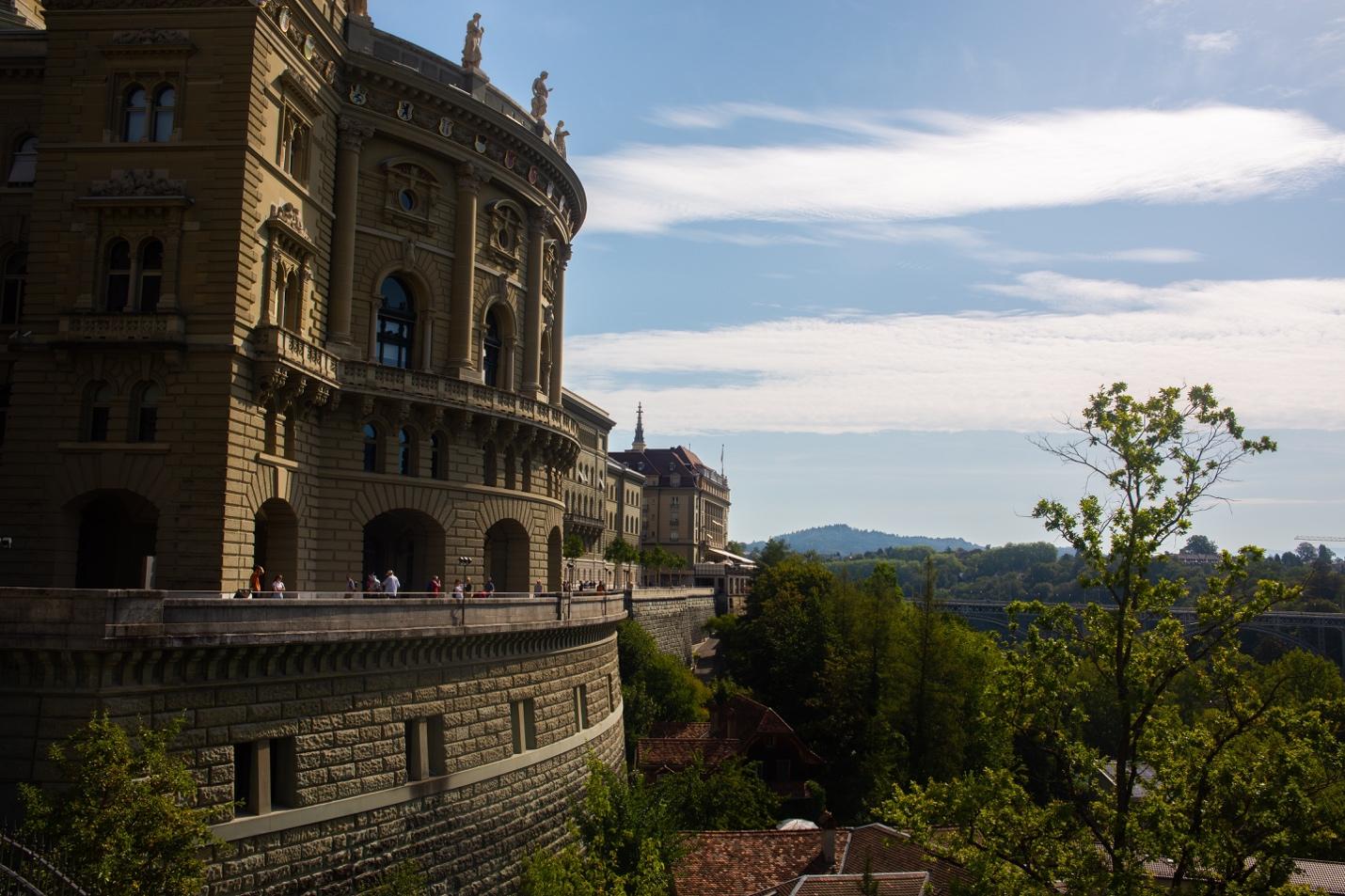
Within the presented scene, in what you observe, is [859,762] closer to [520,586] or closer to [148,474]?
[520,586]

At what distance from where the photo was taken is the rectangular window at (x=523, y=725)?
34.4 m

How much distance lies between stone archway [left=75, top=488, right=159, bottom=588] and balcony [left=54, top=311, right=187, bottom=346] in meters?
4.89

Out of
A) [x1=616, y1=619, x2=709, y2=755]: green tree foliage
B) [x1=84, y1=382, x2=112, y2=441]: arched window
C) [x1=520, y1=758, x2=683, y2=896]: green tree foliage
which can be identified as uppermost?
[x1=84, y1=382, x2=112, y2=441]: arched window

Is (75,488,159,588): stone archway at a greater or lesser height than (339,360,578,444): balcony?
lesser

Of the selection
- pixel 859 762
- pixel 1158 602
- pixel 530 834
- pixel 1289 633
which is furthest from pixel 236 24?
pixel 1289 633

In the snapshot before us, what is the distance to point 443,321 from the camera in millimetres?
45438

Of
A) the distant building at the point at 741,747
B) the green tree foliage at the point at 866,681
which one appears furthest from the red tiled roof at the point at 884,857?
the distant building at the point at 741,747

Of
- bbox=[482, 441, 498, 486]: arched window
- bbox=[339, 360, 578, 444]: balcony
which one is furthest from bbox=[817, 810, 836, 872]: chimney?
bbox=[339, 360, 578, 444]: balcony

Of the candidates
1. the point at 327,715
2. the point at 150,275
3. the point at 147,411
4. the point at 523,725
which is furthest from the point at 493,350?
the point at 327,715

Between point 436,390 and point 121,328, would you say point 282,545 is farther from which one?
point 121,328

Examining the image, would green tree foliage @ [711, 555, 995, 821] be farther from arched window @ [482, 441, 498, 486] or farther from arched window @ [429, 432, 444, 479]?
arched window @ [429, 432, 444, 479]

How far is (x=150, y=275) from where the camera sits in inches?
1294

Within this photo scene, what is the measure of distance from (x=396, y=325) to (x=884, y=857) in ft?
85.5

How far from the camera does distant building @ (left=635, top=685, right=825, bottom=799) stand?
5431 centimetres
